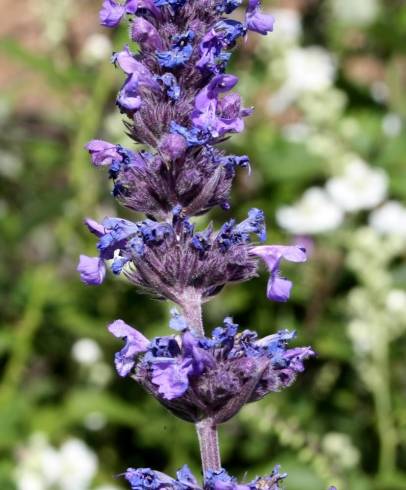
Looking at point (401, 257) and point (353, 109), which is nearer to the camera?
point (401, 257)

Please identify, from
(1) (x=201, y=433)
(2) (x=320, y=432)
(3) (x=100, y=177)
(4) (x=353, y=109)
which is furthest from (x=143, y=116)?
(4) (x=353, y=109)

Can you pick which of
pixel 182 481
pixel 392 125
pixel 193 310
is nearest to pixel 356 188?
pixel 392 125

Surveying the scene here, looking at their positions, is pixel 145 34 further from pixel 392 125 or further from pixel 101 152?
pixel 392 125

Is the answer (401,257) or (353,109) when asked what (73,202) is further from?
(353,109)

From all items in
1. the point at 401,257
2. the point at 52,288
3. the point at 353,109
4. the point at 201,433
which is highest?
the point at 353,109

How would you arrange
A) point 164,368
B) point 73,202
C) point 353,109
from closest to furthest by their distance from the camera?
point 164,368 < point 73,202 < point 353,109

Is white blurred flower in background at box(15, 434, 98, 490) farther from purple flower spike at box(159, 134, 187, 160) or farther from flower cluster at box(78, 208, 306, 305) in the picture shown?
purple flower spike at box(159, 134, 187, 160)

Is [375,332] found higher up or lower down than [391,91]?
lower down

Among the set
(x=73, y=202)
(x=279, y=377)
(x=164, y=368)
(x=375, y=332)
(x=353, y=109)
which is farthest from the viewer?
(x=353, y=109)
